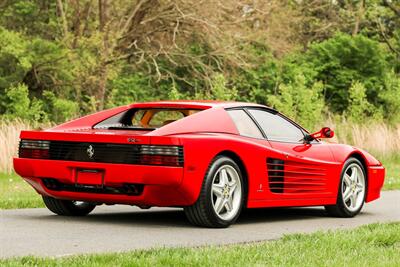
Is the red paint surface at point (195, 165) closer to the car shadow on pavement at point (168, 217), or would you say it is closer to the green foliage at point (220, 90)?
the car shadow on pavement at point (168, 217)

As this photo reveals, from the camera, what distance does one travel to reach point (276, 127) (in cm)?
1110

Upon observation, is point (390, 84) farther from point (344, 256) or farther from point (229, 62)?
point (344, 256)

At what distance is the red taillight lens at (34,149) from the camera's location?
392 inches

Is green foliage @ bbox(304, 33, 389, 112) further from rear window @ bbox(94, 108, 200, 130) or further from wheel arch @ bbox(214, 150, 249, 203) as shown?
wheel arch @ bbox(214, 150, 249, 203)

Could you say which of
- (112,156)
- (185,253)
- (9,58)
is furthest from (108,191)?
(9,58)

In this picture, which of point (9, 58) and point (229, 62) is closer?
point (9, 58)

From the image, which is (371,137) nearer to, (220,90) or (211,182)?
(220,90)

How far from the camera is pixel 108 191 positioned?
379 inches

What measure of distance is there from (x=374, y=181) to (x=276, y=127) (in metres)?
1.81

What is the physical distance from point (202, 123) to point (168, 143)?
80cm

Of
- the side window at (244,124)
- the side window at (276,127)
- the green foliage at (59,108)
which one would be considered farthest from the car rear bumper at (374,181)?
the green foliage at (59,108)

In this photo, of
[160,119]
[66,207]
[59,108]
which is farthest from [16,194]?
[59,108]

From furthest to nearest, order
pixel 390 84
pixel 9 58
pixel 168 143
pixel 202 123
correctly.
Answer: pixel 390 84 → pixel 9 58 → pixel 202 123 → pixel 168 143

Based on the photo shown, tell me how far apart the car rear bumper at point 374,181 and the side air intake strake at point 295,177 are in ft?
3.24
